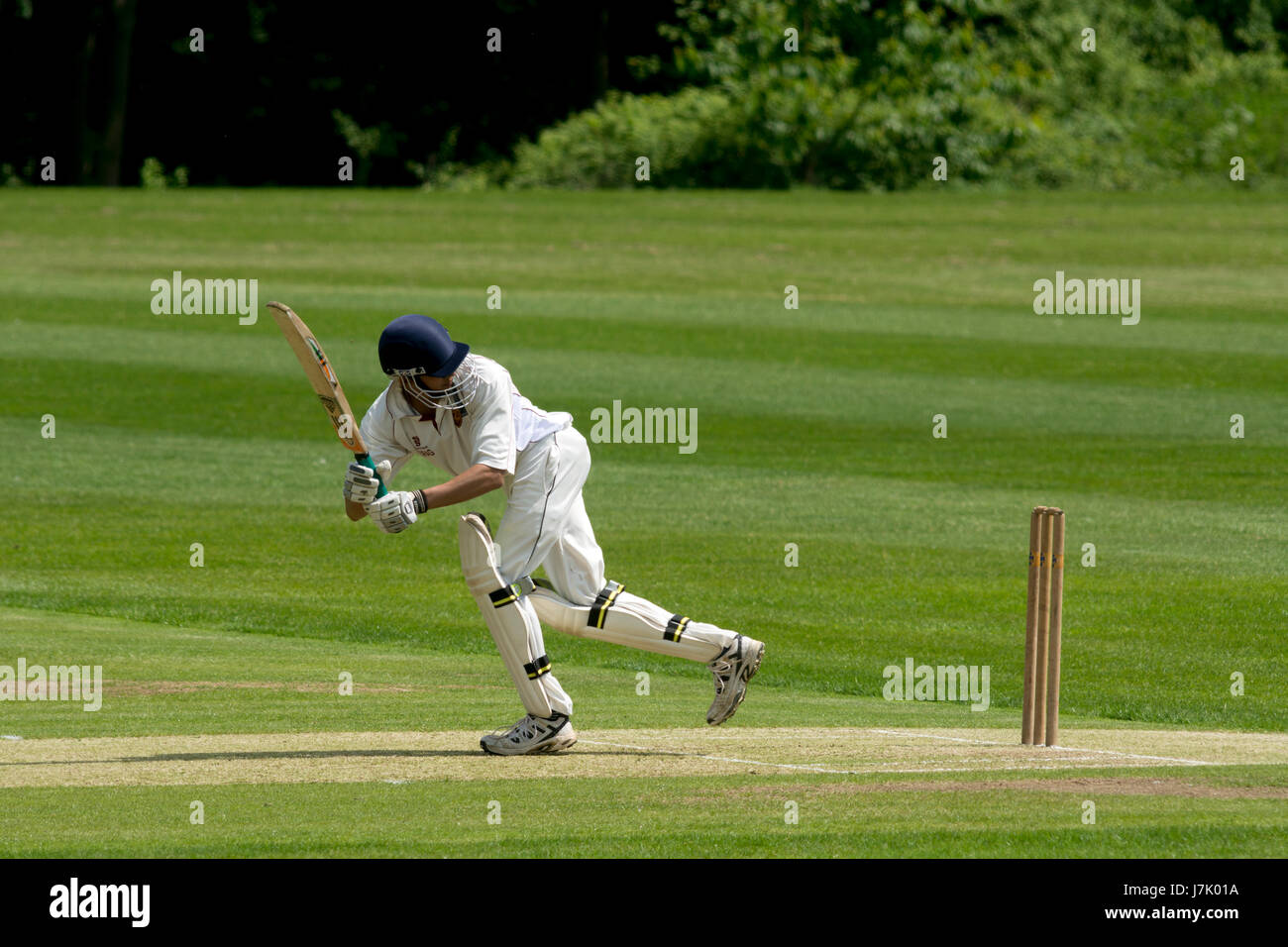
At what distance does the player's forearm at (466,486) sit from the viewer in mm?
8938

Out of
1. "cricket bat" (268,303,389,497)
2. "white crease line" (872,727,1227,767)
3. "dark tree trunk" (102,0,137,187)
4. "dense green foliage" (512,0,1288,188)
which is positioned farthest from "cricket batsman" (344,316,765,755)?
"dark tree trunk" (102,0,137,187)

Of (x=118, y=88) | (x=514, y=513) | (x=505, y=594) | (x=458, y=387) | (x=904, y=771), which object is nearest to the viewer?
(x=904, y=771)

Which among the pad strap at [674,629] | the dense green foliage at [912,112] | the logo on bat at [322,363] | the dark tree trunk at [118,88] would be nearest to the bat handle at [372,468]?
the logo on bat at [322,363]

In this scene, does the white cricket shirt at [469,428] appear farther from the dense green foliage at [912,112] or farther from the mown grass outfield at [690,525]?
the dense green foliage at [912,112]

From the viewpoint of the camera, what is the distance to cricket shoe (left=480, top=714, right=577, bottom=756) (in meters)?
9.38

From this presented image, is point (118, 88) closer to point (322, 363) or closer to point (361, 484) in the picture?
point (322, 363)

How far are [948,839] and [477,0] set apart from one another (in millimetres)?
51344

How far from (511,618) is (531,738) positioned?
562mm

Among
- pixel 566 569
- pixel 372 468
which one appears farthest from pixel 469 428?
pixel 566 569

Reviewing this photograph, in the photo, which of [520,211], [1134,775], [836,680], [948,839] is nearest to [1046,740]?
[1134,775]

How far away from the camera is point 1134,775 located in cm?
855

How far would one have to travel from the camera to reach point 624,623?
9.56 metres

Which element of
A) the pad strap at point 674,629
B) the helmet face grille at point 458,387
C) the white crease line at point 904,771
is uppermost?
the helmet face grille at point 458,387
